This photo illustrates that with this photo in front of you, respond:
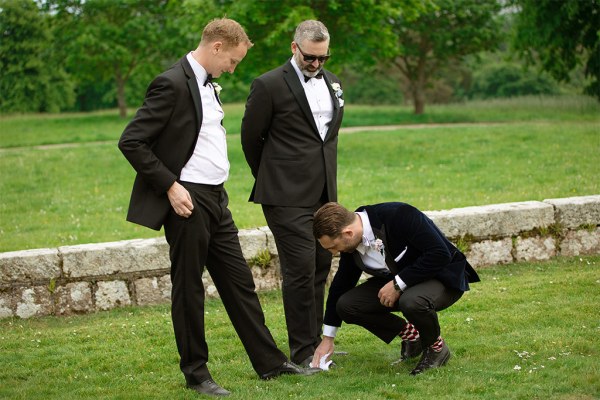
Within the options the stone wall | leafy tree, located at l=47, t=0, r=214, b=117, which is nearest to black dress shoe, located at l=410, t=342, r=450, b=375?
the stone wall

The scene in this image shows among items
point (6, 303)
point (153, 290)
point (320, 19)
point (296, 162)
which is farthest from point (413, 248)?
point (320, 19)

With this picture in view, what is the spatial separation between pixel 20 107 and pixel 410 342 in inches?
1405

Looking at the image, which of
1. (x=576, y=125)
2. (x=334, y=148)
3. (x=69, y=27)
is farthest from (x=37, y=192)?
(x=69, y=27)

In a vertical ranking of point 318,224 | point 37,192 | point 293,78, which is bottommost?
point 37,192

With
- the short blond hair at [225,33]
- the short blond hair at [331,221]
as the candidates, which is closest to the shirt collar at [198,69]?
the short blond hair at [225,33]

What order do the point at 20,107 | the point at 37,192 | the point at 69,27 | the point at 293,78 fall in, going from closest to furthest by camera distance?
the point at 293,78, the point at 37,192, the point at 69,27, the point at 20,107

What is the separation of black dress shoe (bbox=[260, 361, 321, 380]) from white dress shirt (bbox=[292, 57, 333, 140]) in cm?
144

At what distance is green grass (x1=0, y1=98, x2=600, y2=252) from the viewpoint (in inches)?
A: 390

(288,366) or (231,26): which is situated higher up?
(231,26)

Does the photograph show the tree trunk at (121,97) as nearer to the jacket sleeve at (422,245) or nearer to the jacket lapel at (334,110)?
the jacket lapel at (334,110)

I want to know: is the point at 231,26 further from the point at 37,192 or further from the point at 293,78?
the point at 37,192

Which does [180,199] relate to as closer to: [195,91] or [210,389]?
[195,91]

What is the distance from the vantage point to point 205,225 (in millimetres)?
4762

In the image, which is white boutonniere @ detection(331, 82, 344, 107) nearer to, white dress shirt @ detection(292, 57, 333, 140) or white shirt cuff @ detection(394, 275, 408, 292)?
white dress shirt @ detection(292, 57, 333, 140)
